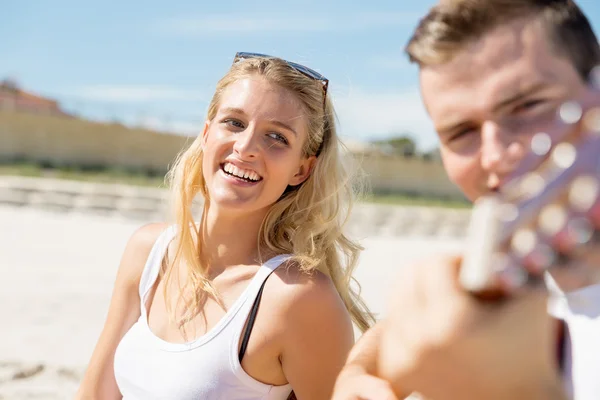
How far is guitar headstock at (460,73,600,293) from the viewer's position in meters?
0.64

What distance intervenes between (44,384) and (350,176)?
8.71ft

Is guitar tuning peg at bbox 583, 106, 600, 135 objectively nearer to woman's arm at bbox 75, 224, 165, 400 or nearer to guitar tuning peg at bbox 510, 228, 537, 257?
guitar tuning peg at bbox 510, 228, 537, 257

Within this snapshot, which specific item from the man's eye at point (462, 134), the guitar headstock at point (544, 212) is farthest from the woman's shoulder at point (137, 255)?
the guitar headstock at point (544, 212)

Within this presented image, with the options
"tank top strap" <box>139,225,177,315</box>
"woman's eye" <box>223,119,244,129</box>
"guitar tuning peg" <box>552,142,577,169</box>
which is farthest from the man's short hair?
"tank top strap" <box>139,225,177,315</box>

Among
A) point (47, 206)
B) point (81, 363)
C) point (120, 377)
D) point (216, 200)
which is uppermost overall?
point (216, 200)

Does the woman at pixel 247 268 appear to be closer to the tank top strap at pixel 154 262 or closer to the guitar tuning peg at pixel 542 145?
the tank top strap at pixel 154 262

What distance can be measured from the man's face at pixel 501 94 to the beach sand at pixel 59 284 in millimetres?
3633

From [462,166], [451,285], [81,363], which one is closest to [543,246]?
[451,285]

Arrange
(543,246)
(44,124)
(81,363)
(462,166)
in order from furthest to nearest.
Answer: (44,124) < (81,363) < (462,166) < (543,246)

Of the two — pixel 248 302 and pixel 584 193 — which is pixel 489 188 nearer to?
pixel 584 193

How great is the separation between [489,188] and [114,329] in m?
1.88

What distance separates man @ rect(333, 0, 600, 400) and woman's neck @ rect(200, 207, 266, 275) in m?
1.28

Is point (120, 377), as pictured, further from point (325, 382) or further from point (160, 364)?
point (325, 382)

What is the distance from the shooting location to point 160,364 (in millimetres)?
2270
